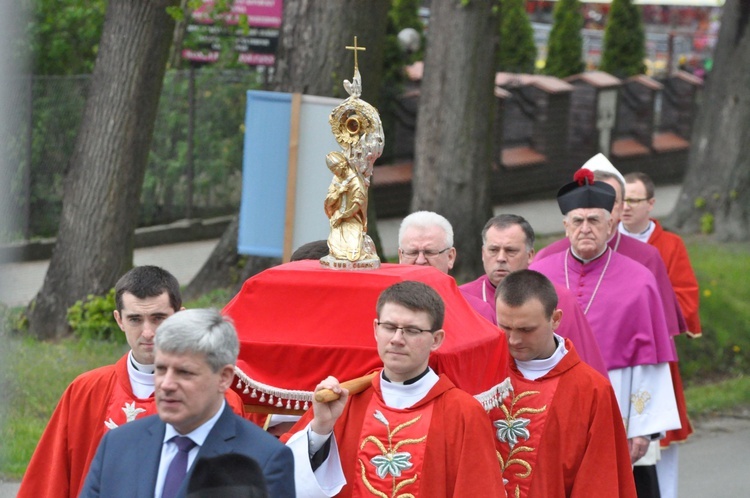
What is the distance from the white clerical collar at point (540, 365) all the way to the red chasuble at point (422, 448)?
2.76 feet

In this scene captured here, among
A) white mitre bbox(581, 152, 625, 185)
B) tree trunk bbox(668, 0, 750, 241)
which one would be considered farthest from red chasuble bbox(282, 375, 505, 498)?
tree trunk bbox(668, 0, 750, 241)

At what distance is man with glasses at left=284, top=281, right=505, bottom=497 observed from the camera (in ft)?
14.6

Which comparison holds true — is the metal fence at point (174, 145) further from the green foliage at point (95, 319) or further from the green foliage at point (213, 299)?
the green foliage at point (95, 319)

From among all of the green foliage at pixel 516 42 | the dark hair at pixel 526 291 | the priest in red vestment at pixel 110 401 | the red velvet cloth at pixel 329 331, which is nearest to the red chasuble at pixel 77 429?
the priest in red vestment at pixel 110 401

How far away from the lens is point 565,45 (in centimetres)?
2508

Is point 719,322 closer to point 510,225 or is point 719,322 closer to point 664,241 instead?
point 664,241

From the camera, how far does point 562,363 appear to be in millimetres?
5395

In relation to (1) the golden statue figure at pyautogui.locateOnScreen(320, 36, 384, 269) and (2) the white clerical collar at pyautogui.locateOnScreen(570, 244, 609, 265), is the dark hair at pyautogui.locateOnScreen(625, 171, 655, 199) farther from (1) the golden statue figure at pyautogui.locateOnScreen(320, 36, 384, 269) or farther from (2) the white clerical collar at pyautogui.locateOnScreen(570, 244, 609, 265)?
(1) the golden statue figure at pyautogui.locateOnScreen(320, 36, 384, 269)

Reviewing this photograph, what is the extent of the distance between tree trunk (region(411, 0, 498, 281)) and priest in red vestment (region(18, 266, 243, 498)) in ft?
25.5

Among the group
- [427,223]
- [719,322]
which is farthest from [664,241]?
[719,322]

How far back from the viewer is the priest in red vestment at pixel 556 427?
5312 mm

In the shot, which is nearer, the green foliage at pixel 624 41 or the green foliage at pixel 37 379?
the green foliage at pixel 37 379

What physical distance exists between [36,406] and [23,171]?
20.7ft

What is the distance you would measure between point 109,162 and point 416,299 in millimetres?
6707
